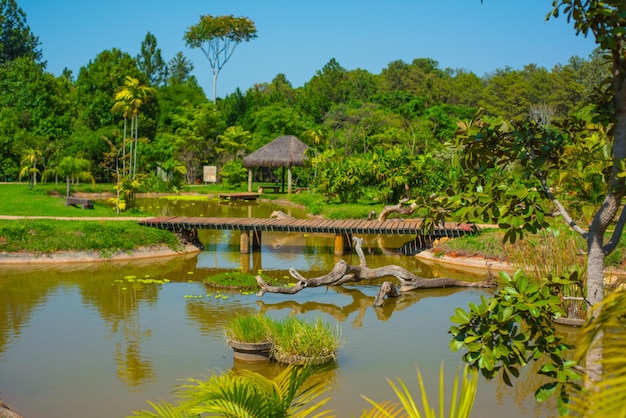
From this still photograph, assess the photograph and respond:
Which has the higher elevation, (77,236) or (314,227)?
(314,227)

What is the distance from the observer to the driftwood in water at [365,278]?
16.9 meters

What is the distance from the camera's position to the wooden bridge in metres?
22.7

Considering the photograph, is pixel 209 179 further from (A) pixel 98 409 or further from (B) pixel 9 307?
(A) pixel 98 409

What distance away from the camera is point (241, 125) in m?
56.5

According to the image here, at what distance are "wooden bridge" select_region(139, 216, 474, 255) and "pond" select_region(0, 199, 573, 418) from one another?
0.83 meters

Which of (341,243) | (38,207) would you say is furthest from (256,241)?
(38,207)

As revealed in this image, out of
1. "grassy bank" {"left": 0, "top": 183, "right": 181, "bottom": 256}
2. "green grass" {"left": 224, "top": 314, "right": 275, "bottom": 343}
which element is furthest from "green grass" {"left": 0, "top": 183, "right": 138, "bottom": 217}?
Result: "green grass" {"left": 224, "top": 314, "right": 275, "bottom": 343}

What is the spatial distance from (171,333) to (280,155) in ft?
100

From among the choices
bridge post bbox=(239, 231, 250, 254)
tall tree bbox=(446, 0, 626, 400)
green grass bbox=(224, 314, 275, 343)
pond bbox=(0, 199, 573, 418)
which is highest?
tall tree bbox=(446, 0, 626, 400)

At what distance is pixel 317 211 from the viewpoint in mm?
32969

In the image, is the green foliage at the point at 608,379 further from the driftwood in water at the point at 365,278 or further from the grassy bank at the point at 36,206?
the grassy bank at the point at 36,206

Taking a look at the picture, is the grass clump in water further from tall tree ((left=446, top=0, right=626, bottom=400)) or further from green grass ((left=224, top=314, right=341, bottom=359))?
tall tree ((left=446, top=0, right=626, bottom=400))

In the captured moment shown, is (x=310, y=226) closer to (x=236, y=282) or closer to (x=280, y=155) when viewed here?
(x=236, y=282)

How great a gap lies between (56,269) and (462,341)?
17142 millimetres
